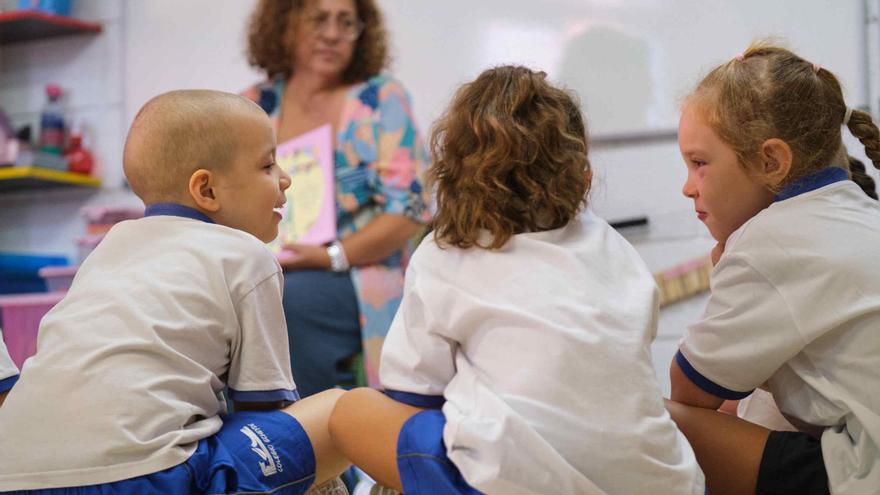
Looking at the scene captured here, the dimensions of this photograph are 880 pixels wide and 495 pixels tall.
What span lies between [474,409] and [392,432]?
130mm

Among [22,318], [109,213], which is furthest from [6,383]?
[109,213]

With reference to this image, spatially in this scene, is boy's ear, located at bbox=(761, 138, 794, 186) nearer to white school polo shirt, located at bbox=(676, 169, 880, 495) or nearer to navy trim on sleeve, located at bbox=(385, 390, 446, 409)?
white school polo shirt, located at bbox=(676, 169, 880, 495)

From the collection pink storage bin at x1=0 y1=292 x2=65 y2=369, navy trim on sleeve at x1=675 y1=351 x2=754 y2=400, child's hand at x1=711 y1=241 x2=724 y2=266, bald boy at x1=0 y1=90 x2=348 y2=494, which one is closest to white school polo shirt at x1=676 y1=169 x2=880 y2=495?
navy trim on sleeve at x1=675 y1=351 x2=754 y2=400

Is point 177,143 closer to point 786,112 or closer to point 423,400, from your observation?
point 423,400

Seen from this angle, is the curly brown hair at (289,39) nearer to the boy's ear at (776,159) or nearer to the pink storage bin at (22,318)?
the pink storage bin at (22,318)

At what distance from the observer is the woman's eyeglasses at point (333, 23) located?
7.97 ft

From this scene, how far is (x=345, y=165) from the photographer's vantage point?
2.31m

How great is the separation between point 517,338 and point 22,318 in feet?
7.63

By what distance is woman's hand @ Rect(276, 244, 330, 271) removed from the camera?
219 cm

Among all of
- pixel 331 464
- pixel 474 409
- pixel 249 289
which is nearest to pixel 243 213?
pixel 249 289

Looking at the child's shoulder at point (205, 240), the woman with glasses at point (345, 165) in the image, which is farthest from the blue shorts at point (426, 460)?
the woman with glasses at point (345, 165)

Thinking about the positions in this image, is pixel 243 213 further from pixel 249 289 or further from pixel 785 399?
pixel 785 399

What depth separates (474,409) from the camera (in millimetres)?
1036

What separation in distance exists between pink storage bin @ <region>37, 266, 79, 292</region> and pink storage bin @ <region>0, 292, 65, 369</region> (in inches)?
2.8
